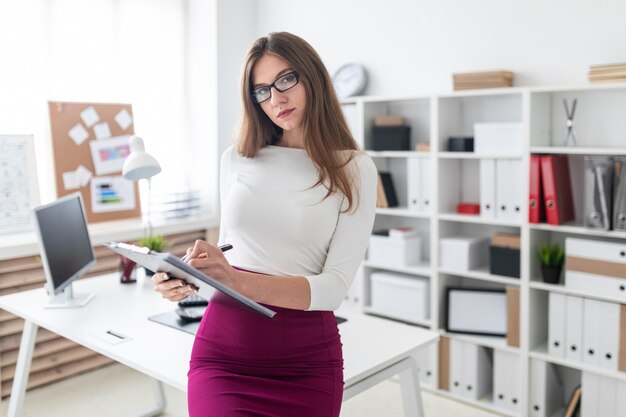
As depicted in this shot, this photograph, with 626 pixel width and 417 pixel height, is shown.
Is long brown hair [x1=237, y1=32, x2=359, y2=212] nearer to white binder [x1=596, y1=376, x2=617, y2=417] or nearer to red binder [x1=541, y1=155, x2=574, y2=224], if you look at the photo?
red binder [x1=541, y1=155, x2=574, y2=224]

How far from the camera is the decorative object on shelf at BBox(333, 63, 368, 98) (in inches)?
151

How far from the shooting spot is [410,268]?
3521mm

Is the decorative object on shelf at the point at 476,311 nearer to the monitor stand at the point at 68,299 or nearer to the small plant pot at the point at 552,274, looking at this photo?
the small plant pot at the point at 552,274

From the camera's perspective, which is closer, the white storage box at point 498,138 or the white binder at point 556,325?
the white binder at point 556,325

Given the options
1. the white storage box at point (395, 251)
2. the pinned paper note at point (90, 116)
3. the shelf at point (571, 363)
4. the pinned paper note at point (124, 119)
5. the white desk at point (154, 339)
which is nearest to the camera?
the white desk at point (154, 339)

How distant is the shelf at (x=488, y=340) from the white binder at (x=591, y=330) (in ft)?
1.10

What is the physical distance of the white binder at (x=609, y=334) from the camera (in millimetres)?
2803

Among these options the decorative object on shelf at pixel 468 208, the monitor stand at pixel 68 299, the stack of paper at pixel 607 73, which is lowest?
the monitor stand at pixel 68 299

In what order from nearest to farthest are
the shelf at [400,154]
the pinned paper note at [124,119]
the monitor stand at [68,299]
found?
the monitor stand at [68,299], the shelf at [400,154], the pinned paper note at [124,119]

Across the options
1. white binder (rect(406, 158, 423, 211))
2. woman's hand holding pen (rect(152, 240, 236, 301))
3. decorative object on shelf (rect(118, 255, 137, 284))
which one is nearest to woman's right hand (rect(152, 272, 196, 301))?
woman's hand holding pen (rect(152, 240, 236, 301))

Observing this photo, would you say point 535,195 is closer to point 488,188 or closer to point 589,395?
point 488,188

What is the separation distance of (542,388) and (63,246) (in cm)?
234

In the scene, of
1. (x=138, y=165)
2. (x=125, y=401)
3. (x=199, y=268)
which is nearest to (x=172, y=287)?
(x=199, y=268)

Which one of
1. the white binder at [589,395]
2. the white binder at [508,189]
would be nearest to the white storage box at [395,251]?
the white binder at [508,189]
